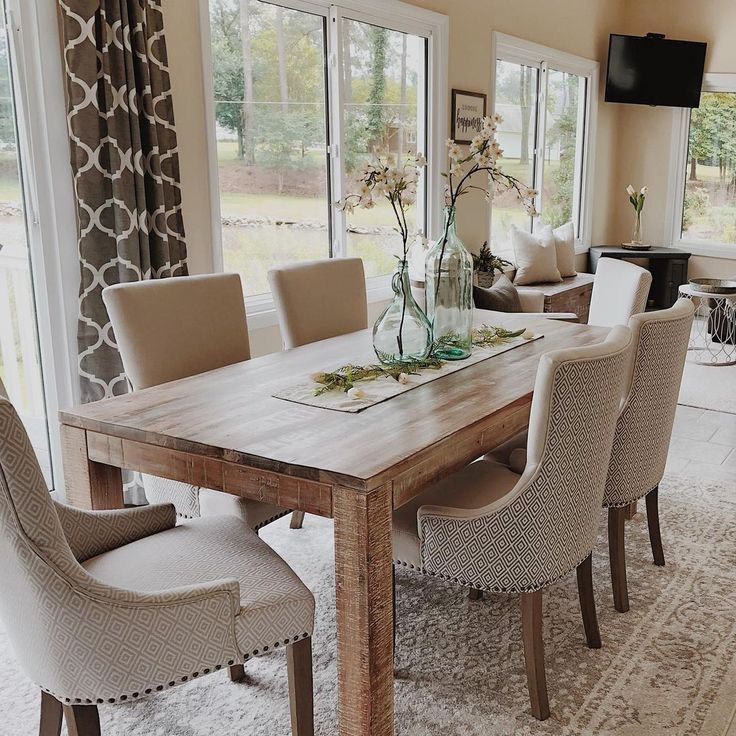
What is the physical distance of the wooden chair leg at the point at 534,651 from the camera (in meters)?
2.13

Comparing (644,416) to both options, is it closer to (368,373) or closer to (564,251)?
(368,373)

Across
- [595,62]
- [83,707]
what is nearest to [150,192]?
[83,707]

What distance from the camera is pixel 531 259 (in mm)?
6414

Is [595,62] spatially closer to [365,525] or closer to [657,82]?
[657,82]

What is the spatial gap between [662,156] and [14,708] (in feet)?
25.1

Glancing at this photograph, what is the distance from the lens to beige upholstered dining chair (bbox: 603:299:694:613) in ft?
7.90

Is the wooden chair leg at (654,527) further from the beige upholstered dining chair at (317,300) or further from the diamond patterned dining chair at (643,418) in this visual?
the beige upholstered dining chair at (317,300)

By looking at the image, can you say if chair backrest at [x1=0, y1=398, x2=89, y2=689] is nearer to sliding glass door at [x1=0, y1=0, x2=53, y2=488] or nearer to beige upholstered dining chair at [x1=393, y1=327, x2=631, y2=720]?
beige upholstered dining chair at [x1=393, y1=327, x2=631, y2=720]

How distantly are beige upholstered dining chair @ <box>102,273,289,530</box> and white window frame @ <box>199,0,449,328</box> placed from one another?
1.13m

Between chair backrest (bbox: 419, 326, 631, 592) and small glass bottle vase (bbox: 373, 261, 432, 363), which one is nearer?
chair backrest (bbox: 419, 326, 631, 592)

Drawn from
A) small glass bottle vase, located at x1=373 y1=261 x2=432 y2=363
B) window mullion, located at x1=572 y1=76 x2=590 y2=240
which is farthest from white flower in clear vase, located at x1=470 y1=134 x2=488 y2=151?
window mullion, located at x1=572 y1=76 x2=590 y2=240

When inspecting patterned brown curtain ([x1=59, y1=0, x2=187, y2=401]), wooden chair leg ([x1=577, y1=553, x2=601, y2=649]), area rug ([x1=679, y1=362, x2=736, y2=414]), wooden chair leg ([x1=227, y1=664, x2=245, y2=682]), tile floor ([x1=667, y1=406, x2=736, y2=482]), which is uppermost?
patterned brown curtain ([x1=59, y1=0, x2=187, y2=401])

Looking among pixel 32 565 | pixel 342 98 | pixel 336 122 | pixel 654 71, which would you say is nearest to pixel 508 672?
pixel 32 565

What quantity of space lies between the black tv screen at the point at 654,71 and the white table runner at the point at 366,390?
5.92m
